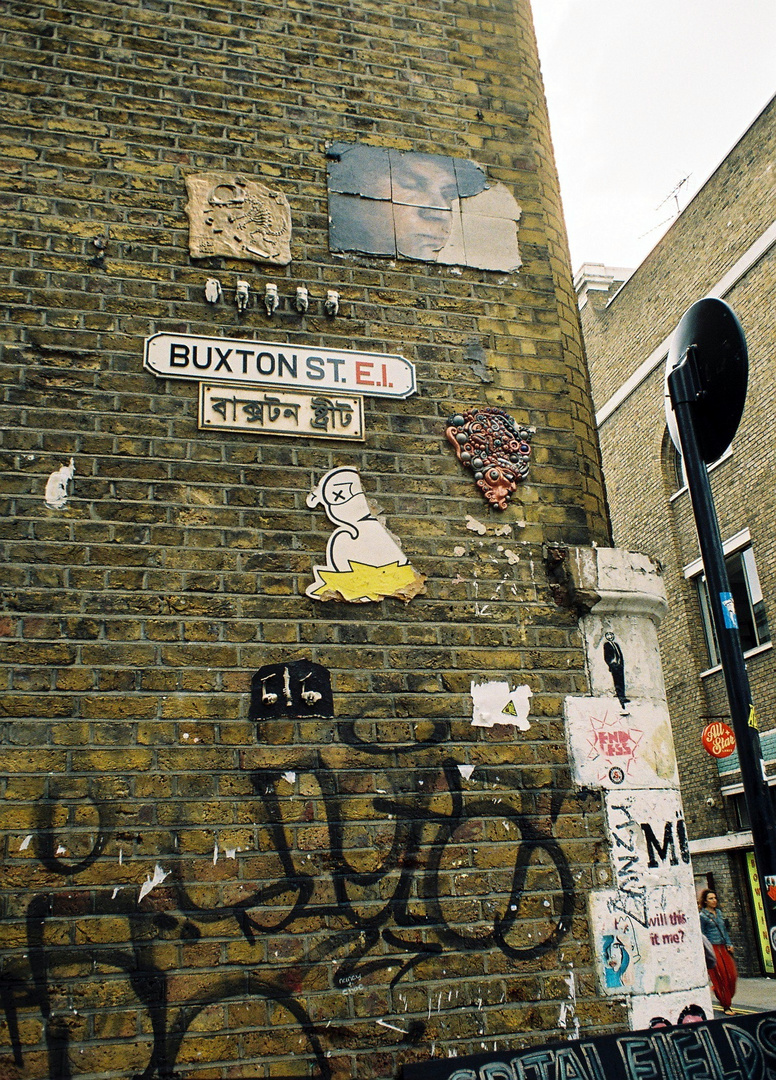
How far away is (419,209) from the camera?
16.0 feet

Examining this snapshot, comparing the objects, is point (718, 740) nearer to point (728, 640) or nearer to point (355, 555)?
point (355, 555)

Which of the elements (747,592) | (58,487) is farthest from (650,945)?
(747,592)

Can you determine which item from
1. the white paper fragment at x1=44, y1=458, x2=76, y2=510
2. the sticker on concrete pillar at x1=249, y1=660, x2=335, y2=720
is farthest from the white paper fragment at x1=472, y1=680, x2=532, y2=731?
the white paper fragment at x1=44, y1=458, x2=76, y2=510

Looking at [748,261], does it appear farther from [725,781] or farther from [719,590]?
[719,590]

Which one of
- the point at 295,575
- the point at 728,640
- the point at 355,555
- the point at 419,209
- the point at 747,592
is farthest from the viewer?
the point at 747,592

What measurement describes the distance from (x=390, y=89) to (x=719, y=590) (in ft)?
11.4

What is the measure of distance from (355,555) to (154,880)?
162cm

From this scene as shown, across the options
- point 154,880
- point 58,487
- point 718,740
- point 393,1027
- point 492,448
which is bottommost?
point 393,1027

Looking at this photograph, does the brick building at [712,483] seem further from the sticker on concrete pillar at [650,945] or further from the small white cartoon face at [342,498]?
the small white cartoon face at [342,498]

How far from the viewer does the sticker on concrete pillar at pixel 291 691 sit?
12.6ft

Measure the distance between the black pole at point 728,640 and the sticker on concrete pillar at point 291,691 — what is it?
65.4 inches

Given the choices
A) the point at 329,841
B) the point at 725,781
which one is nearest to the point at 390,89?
the point at 329,841

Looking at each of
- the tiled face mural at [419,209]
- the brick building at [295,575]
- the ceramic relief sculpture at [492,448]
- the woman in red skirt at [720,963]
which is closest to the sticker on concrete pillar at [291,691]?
the brick building at [295,575]

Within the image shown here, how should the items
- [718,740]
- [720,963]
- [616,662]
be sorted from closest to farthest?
[616,662] → [720,963] → [718,740]
